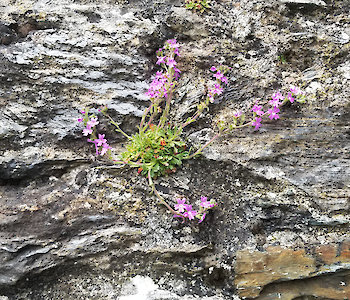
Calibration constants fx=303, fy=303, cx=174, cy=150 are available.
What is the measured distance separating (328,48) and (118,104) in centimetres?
241

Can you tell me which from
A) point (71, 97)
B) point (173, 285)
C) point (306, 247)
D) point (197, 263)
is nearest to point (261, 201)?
point (306, 247)

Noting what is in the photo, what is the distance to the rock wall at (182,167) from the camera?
2766mm

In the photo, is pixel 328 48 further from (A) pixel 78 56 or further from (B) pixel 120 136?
(A) pixel 78 56

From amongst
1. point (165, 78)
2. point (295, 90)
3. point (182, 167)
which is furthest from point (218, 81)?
point (182, 167)

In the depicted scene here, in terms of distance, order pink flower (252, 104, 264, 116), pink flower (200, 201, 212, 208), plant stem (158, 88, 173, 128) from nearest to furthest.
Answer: pink flower (200, 201, 212, 208)
pink flower (252, 104, 264, 116)
plant stem (158, 88, 173, 128)

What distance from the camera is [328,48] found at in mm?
3328

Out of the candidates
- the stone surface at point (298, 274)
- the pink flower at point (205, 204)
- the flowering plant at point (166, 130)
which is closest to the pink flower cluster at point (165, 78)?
the flowering plant at point (166, 130)

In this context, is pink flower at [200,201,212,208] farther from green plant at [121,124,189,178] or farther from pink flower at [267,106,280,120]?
pink flower at [267,106,280,120]

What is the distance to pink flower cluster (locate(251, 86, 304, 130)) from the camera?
306cm

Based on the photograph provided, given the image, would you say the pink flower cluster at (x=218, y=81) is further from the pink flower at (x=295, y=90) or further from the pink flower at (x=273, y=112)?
the pink flower at (x=295, y=90)

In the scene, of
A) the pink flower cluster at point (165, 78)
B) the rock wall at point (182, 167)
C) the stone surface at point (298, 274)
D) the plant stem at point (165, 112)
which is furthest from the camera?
the plant stem at point (165, 112)

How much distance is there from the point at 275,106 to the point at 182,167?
118 cm

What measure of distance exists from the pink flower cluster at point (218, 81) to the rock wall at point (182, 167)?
0.15 metres

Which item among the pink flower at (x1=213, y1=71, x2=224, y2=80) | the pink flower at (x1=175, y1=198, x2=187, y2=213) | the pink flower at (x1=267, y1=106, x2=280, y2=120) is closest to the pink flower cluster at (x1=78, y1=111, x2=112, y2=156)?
the pink flower at (x1=175, y1=198, x2=187, y2=213)
